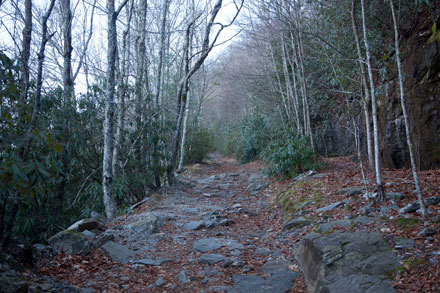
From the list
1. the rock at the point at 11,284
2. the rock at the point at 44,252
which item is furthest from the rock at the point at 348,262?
the rock at the point at 44,252

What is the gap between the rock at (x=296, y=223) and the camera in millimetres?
5676

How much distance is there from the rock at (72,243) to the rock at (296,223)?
3.32 metres

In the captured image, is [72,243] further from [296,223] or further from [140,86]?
[140,86]

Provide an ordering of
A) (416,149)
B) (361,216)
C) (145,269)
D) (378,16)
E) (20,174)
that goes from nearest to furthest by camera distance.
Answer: (20,174)
(145,269)
(361,216)
(416,149)
(378,16)

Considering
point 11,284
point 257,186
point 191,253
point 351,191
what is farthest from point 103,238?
point 257,186

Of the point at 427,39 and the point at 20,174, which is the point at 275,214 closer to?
the point at 427,39

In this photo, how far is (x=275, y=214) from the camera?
727 cm

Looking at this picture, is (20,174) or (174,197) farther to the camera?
(174,197)

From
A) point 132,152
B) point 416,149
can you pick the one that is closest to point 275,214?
point 416,149

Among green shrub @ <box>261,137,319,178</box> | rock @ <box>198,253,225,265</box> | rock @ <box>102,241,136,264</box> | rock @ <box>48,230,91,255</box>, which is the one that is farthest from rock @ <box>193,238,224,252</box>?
green shrub @ <box>261,137,319,178</box>

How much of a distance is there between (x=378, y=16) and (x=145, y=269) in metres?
8.34

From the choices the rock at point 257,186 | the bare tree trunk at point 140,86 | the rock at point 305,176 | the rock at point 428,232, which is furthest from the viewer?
the rock at point 257,186

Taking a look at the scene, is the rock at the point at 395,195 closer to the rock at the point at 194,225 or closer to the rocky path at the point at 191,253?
the rocky path at the point at 191,253

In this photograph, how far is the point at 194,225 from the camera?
6.54 m
